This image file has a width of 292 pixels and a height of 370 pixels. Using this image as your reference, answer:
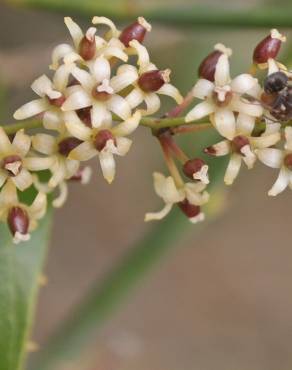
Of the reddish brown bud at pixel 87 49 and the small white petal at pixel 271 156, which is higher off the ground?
the reddish brown bud at pixel 87 49

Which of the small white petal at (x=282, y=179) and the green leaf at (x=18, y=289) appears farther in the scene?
the green leaf at (x=18, y=289)

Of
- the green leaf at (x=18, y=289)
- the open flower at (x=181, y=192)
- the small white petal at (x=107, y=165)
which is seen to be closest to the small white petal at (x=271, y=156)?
the open flower at (x=181, y=192)

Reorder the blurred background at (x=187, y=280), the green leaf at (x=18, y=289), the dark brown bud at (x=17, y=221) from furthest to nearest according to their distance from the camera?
1. the blurred background at (x=187, y=280)
2. the green leaf at (x=18, y=289)
3. the dark brown bud at (x=17, y=221)

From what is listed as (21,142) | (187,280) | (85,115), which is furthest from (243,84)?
(187,280)

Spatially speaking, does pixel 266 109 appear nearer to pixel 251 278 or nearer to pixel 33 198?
pixel 33 198

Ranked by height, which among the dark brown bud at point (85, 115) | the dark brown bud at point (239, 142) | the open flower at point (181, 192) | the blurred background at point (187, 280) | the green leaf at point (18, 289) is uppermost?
the dark brown bud at point (85, 115)

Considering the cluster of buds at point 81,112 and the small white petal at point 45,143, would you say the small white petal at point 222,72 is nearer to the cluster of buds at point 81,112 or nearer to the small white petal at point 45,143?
the cluster of buds at point 81,112

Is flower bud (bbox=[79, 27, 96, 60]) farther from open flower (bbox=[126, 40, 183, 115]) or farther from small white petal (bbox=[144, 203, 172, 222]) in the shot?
small white petal (bbox=[144, 203, 172, 222])
